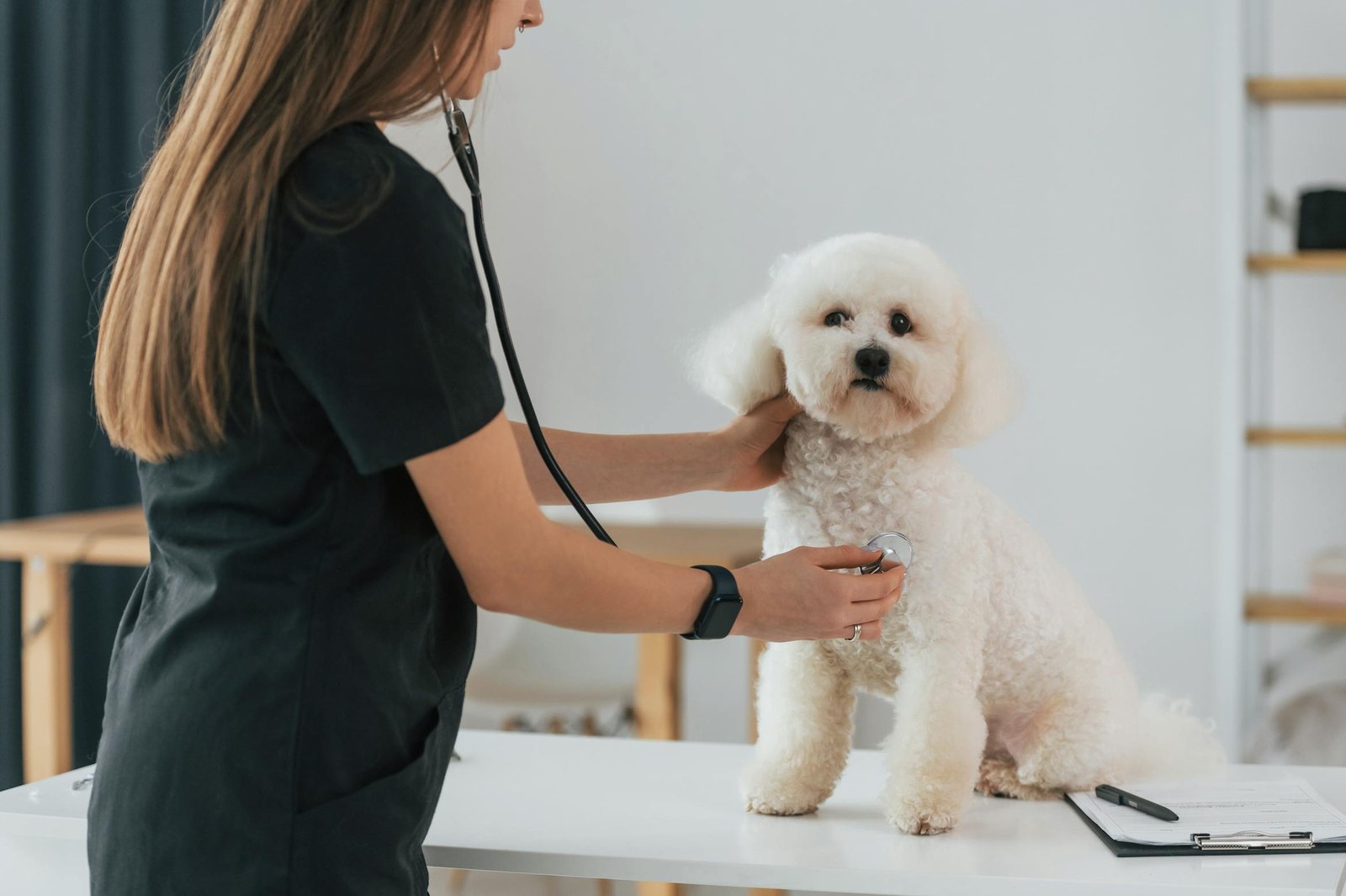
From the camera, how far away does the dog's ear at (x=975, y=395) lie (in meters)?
1.23

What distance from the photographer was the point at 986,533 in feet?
4.07

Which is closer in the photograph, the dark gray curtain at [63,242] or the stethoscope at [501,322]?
the stethoscope at [501,322]

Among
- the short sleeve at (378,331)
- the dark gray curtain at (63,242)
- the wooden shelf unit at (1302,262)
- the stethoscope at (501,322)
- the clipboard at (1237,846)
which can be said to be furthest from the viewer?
the dark gray curtain at (63,242)

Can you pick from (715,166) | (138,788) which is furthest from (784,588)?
(715,166)

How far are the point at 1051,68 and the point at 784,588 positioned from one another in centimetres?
260

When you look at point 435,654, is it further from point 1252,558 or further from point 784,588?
point 1252,558

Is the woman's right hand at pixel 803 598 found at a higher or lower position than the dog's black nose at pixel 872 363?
lower

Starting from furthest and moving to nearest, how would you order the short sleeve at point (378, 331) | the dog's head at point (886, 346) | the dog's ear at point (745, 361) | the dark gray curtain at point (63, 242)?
the dark gray curtain at point (63, 242) → the dog's ear at point (745, 361) → the dog's head at point (886, 346) → the short sleeve at point (378, 331)

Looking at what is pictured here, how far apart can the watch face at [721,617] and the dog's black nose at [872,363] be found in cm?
30

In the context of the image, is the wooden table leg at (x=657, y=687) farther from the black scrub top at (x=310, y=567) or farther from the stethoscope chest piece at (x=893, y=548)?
the black scrub top at (x=310, y=567)

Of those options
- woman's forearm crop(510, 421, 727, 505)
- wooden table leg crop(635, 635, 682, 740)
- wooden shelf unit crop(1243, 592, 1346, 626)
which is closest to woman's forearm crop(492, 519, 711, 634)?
woman's forearm crop(510, 421, 727, 505)

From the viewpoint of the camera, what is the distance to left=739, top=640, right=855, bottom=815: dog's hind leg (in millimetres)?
1219

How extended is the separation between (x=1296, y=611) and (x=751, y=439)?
2.02 m

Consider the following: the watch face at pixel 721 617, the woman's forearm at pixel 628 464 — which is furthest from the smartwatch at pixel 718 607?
the woman's forearm at pixel 628 464
